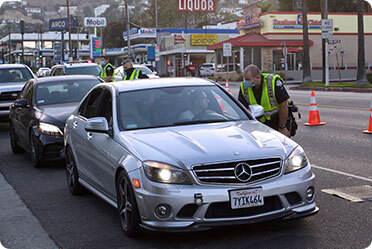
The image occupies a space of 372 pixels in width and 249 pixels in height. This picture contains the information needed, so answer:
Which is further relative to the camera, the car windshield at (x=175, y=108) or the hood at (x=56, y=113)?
the hood at (x=56, y=113)

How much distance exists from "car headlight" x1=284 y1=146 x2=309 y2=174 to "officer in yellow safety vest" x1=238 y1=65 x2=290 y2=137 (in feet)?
6.95

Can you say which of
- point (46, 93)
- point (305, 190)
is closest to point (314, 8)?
point (46, 93)

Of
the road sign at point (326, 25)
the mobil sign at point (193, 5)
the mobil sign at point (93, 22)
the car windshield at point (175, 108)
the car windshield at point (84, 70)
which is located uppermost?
the mobil sign at point (93, 22)

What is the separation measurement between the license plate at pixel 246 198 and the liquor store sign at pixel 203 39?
7147 centimetres

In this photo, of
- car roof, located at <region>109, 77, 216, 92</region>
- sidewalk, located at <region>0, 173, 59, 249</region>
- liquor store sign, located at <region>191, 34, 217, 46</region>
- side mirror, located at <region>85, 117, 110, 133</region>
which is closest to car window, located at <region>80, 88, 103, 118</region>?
car roof, located at <region>109, 77, 216, 92</region>

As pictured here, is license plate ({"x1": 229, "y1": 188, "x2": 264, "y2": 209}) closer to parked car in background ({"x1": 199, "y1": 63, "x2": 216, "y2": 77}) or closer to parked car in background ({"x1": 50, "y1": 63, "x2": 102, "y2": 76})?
parked car in background ({"x1": 50, "y1": 63, "x2": 102, "y2": 76})

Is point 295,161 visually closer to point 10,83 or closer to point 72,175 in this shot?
point 72,175

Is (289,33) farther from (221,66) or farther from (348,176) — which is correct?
(348,176)

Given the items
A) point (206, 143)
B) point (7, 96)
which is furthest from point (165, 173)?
point (7, 96)

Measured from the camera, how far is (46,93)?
1230cm

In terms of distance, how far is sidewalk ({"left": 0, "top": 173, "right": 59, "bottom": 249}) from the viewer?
612 cm

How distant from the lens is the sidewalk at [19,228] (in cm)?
612

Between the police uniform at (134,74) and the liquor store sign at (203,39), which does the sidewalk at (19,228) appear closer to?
the police uniform at (134,74)

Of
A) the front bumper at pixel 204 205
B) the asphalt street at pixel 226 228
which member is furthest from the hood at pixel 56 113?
the front bumper at pixel 204 205
